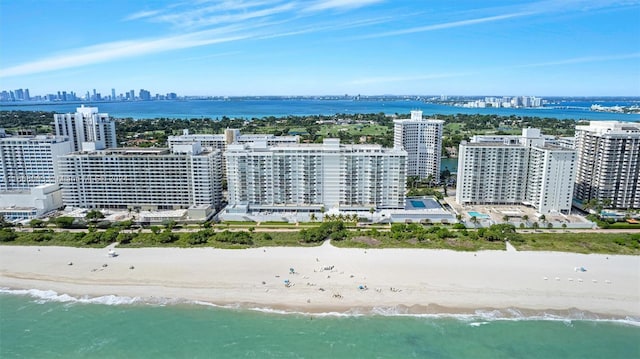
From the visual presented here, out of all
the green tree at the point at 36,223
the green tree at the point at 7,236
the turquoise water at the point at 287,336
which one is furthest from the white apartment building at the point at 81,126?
the turquoise water at the point at 287,336

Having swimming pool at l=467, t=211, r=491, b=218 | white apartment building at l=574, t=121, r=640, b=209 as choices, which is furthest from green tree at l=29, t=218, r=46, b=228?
white apartment building at l=574, t=121, r=640, b=209

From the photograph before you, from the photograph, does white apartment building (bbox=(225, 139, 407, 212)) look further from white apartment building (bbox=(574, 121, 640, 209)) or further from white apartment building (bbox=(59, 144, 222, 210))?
white apartment building (bbox=(574, 121, 640, 209))

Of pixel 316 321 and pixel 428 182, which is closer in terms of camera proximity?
pixel 316 321

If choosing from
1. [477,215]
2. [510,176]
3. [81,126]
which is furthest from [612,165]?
[81,126]

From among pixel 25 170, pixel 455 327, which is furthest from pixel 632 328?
pixel 25 170

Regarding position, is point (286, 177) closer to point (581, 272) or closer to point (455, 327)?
point (455, 327)

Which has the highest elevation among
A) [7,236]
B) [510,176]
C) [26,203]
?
[510,176]

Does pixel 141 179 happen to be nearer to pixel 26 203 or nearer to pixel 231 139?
pixel 26 203
